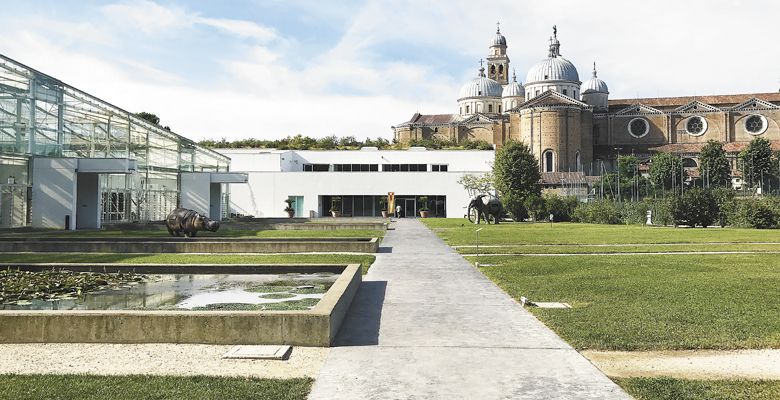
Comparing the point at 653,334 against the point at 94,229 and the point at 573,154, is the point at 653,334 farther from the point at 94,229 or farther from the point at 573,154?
the point at 573,154

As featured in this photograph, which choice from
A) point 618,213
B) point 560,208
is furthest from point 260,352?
point 560,208

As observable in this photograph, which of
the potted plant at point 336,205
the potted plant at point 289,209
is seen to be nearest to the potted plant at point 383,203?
the potted plant at point 336,205

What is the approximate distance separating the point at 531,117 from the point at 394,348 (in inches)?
3838

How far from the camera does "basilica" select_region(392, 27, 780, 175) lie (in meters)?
102

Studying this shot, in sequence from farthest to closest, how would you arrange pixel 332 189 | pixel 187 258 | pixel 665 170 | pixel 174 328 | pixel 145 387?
pixel 665 170
pixel 332 189
pixel 187 258
pixel 174 328
pixel 145 387

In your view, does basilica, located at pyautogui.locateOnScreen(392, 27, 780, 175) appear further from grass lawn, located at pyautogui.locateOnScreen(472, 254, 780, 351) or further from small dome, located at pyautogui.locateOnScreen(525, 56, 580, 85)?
grass lawn, located at pyautogui.locateOnScreen(472, 254, 780, 351)

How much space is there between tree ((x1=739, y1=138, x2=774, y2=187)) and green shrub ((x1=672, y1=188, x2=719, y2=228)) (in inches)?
2276

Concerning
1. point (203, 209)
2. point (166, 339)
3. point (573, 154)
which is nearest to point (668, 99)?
point (573, 154)

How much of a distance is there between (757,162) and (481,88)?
4754cm

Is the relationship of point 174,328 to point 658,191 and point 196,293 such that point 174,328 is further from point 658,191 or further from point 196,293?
point 658,191

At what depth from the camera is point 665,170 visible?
95875mm

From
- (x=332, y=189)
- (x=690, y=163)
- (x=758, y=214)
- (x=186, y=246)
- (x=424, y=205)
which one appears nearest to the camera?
(x=186, y=246)

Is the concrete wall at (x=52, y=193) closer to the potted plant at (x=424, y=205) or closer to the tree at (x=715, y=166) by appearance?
the potted plant at (x=424, y=205)

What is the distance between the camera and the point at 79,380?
21.9 ft
